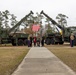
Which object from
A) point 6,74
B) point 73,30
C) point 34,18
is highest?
Result: point 34,18

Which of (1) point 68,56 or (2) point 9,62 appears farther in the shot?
(1) point 68,56

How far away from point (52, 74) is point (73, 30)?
3318 cm

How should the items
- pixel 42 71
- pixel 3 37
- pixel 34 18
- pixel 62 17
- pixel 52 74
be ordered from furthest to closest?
pixel 62 17 → pixel 34 18 → pixel 3 37 → pixel 42 71 → pixel 52 74

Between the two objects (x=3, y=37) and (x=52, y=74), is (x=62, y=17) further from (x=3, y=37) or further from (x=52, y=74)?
(x=52, y=74)

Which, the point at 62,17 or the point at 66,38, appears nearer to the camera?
the point at 66,38

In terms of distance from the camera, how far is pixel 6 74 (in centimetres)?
1137

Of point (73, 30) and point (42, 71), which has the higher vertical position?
point (73, 30)

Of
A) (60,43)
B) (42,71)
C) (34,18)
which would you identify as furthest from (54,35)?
(34,18)

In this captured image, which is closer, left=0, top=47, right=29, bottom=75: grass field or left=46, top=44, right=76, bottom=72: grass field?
left=0, top=47, right=29, bottom=75: grass field

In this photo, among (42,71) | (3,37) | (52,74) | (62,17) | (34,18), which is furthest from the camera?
(62,17)

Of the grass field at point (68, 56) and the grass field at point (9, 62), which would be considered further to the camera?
the grass field at point (68, 56)

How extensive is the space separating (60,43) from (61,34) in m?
1.87

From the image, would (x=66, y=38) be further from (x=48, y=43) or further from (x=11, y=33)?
(x=11, y=33)

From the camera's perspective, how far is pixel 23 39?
4416 cm
